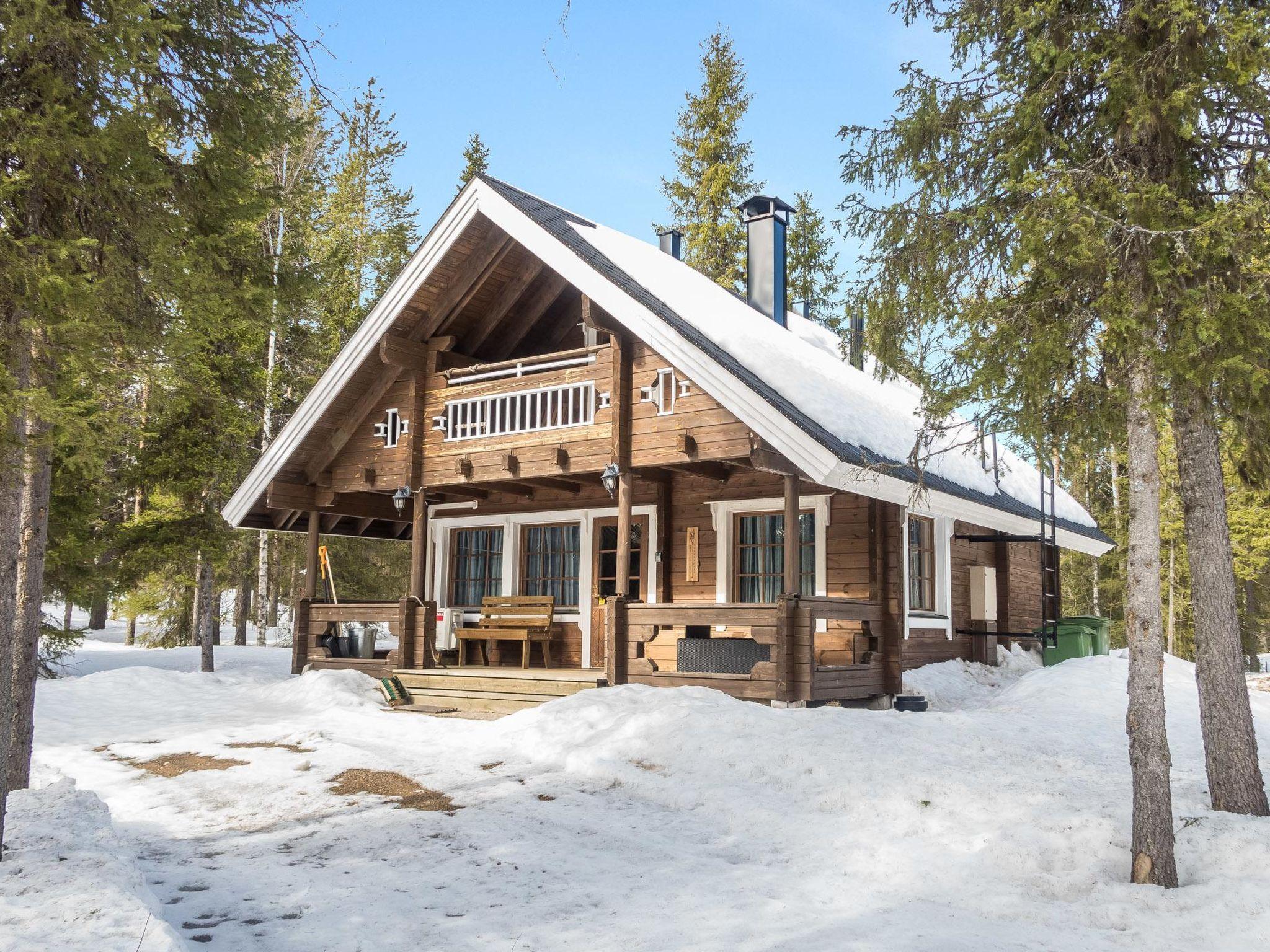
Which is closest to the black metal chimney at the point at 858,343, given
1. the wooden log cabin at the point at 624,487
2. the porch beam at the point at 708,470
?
the wooden log cabin at the point at 624,487

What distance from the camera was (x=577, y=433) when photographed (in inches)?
476

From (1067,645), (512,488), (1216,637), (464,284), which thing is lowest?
(1067,645)

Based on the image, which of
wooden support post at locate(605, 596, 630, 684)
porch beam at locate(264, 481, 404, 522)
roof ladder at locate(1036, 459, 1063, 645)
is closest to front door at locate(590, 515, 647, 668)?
wooden support post at locate(605, 596, 630, 684)

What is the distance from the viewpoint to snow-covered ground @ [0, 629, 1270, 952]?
480 centimetres

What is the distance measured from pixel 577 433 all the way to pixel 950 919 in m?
7.80

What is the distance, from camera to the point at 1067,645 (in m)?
16.2

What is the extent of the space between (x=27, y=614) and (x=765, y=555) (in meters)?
8.33

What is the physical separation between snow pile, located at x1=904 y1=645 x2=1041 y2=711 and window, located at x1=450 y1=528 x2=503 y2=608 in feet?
20.1

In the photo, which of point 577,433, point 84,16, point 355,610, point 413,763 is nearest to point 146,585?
point 355,610

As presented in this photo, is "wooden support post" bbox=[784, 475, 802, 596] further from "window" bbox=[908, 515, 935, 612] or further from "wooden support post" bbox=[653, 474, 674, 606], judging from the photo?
"wooden support post" bbox=[653, 474, 674, 606]

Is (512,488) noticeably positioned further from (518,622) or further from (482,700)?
(482,700)

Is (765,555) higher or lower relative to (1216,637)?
higher

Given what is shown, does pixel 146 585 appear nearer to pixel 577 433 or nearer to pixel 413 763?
pixel 577 433

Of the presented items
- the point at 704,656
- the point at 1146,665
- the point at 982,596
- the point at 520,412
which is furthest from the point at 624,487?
the point at 1146,665
